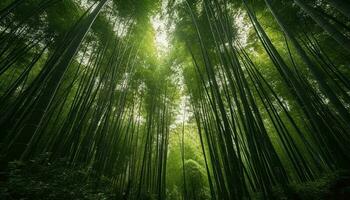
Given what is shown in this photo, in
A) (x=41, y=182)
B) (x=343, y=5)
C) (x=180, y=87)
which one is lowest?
(x=41, y=182)

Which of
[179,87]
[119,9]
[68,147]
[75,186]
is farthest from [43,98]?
[179,87]

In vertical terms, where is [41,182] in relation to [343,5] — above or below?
below

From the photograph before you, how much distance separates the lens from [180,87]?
6477 millimetres

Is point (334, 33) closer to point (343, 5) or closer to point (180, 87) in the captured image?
point (343, 5)

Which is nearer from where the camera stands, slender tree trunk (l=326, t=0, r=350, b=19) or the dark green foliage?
slender tree trunk (l=326, t=0, r=350, b=19)

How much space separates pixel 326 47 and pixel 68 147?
6987 millimetres

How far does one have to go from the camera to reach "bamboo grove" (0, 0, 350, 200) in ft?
7.48

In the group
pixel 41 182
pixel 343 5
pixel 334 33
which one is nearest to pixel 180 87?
pixel 334 33

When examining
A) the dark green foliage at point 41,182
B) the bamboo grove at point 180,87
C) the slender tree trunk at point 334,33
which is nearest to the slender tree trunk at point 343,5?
the bamboo grove at point 180,87

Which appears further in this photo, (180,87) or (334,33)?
(180,87)

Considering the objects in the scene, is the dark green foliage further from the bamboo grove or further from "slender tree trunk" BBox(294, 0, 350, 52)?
"slender tree trunk" BBox(294, 0, 350, 52)

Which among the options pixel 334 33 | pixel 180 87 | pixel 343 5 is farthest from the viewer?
pixel 180 87

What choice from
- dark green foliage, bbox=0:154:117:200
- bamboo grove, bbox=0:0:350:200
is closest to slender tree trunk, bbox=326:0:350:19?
bamboo grove, bbox=0:0:350:200

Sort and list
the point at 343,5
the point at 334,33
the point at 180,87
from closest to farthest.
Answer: the point at 343,5 < the point at 334,33 < the point at 180,87
